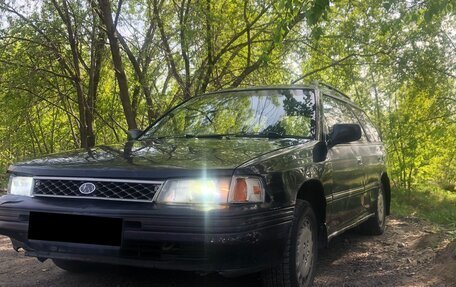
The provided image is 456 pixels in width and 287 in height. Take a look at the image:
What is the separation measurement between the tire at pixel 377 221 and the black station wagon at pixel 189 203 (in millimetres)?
2101

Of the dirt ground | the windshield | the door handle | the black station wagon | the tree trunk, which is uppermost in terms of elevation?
the tree trunk

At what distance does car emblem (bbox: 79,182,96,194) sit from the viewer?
2883 millimetres

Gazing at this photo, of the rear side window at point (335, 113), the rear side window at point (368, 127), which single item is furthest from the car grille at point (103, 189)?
the rear side window at point (368, 127)

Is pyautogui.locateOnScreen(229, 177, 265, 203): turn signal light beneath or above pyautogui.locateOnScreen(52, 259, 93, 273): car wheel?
above

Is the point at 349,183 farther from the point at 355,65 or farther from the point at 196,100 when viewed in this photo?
the point at 355,65

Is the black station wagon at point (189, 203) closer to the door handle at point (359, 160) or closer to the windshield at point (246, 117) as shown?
the windshield at point (246, 117)

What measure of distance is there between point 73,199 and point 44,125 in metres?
16.9

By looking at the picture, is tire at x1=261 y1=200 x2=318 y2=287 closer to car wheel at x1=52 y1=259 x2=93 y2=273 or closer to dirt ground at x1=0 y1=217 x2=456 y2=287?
dirt ground at x1=0 y1=217 x2=456 y2=287

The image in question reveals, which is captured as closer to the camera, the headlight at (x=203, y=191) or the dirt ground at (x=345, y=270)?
the headlight at (x=203, y=191)

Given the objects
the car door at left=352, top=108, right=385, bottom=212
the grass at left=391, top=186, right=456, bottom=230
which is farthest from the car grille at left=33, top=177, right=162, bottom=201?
the grass at left=391, top=186, right=456, bottom=230

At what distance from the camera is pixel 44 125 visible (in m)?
18.6

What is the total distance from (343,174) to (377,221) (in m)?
1.91

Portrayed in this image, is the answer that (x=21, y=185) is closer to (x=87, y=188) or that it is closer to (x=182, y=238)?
(x=87, y=188)

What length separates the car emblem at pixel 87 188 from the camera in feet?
9.46
